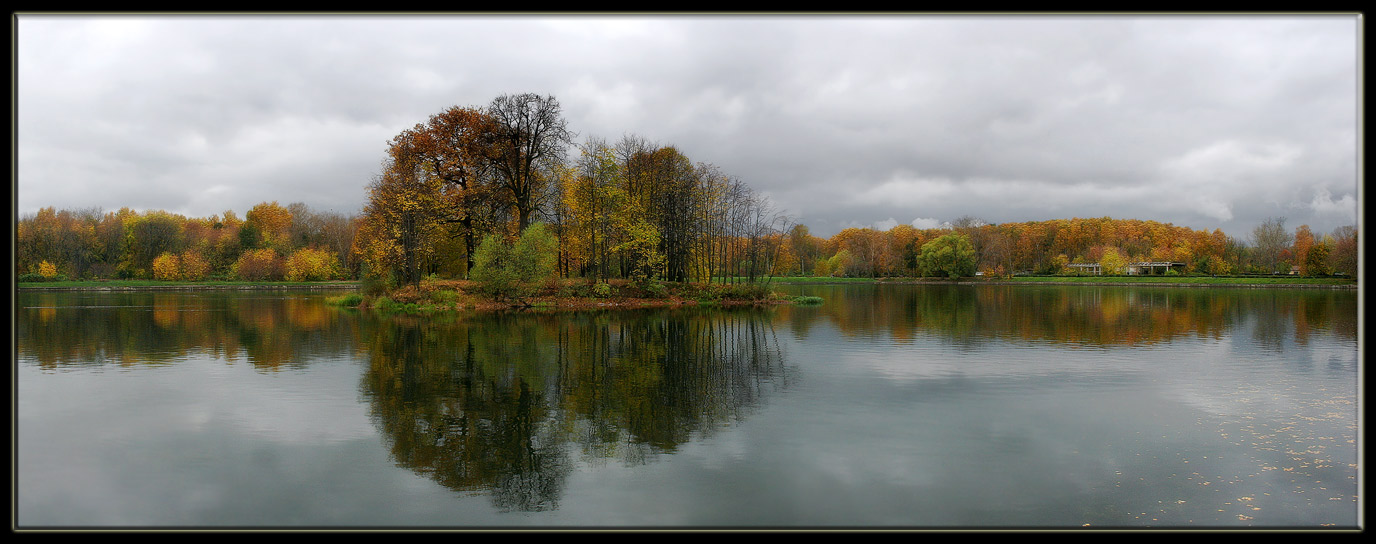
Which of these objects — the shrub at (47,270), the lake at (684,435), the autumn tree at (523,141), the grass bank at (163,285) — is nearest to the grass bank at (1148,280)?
the autumn tree at (523,141)

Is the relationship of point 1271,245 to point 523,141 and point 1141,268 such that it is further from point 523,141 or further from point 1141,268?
point 523,141

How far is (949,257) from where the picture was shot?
96.8 metres

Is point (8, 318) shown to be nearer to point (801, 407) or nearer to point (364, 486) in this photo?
point (364, 486)

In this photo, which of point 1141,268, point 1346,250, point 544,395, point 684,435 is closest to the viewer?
point 684,435

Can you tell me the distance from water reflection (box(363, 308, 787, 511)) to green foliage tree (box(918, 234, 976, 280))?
8071 cm

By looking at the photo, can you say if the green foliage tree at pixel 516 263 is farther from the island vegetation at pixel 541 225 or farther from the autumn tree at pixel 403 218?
the autumn tree at pixel 403 218

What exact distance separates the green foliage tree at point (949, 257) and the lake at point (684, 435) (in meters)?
78.9

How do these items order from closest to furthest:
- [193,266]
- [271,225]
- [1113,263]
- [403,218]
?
[403,218], [193,266], [271,225], [1113,263]

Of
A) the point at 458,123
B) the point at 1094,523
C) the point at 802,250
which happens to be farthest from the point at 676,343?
the point at 802,250

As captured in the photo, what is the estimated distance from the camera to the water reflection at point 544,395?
8.36 m

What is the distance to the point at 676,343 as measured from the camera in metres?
21.1

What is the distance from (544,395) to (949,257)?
93569 millimetres

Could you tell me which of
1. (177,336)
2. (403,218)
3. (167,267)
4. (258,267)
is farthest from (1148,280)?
(167,267)

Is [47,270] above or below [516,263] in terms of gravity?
below
